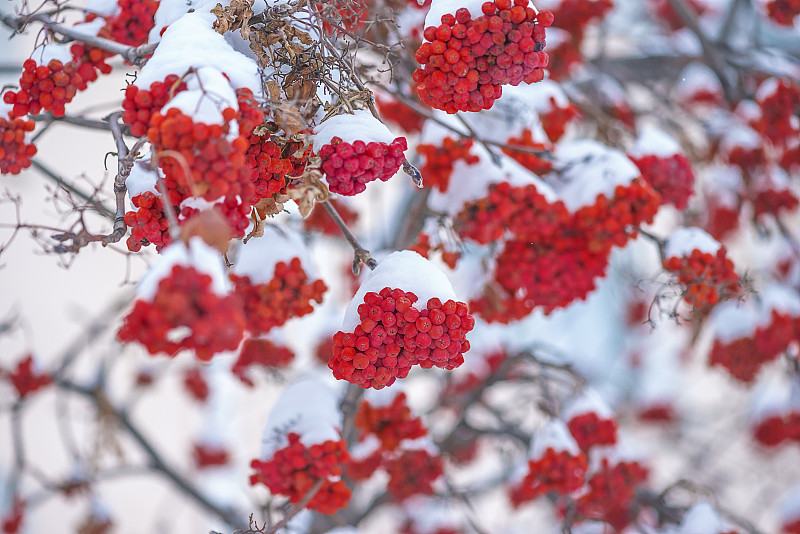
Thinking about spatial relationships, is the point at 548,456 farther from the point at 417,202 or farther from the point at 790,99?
the point at 790,99

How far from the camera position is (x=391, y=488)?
2223 mm

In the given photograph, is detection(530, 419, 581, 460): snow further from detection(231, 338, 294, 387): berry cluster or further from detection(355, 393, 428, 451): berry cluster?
detection(231, 338, 294, 387): berry cluster

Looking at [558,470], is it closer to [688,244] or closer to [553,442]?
[553,442]

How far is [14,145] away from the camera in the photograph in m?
1.38

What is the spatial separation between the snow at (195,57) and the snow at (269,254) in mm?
674

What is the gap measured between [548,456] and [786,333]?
124 cm

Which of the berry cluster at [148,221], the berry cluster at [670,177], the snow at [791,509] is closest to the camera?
the berry cluster at [148,221]

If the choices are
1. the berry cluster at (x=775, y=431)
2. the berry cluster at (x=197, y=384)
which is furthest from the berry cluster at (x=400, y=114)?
the berry cluster at (x=197, y=384)

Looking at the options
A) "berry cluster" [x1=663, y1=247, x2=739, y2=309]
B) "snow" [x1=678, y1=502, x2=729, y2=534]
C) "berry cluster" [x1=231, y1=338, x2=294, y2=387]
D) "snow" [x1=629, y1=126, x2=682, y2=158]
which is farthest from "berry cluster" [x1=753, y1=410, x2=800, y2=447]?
"berry cluster" [x1=231, y1=338, x2=294, y2=387]

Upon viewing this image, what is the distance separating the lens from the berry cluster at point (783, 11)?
8.24 feet

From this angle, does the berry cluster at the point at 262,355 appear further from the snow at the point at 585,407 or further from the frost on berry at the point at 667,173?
the frost on berry at the point at 667,173

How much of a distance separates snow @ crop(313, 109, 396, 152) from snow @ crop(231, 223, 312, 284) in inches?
21.3

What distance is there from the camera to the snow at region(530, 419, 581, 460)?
196 centimetres

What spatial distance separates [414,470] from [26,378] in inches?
68.1
